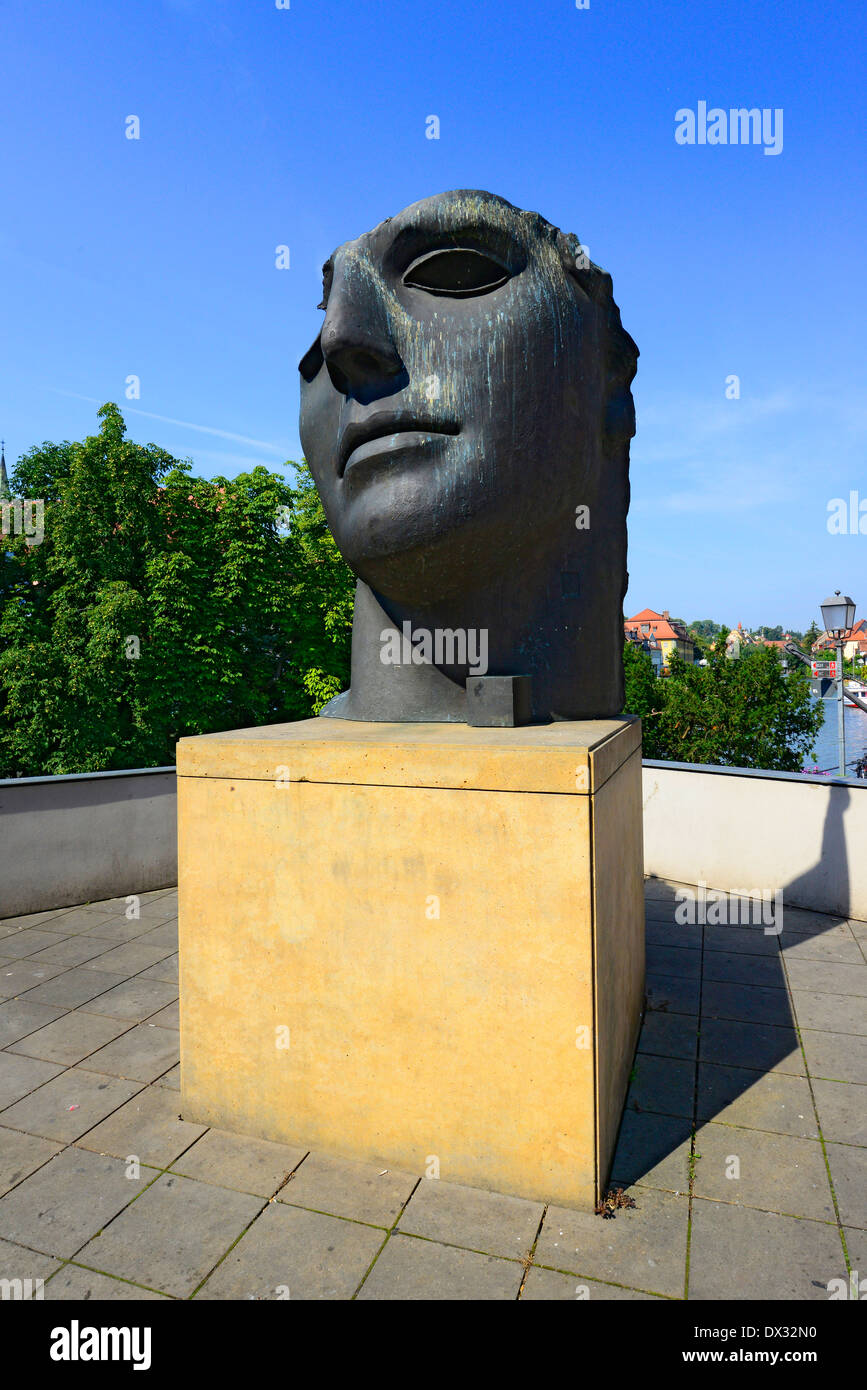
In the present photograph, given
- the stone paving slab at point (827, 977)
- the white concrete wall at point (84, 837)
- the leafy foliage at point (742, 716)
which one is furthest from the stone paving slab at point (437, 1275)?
the leafy foliage at point (742, 716)

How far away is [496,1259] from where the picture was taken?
286 cm

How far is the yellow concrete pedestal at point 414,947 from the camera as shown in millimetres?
3180

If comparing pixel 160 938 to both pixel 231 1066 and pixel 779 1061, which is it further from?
pixel 779 1061

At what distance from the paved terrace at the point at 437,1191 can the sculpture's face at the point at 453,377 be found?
9.64 ft

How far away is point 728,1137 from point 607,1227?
3.16ft

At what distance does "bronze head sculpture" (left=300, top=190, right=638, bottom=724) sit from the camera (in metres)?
3.77

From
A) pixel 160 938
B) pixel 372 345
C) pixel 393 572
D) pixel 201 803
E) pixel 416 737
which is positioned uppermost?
pixel 372 345

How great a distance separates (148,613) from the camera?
20000mm

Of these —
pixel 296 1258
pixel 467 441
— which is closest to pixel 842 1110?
pixel 296 1258

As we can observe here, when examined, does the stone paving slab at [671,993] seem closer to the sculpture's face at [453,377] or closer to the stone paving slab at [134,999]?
the sculpture's face at [453,377]

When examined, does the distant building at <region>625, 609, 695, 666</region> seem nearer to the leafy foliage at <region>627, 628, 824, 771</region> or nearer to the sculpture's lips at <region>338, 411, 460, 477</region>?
the leafy foliage at <region>627, 628, 824, 771</region>

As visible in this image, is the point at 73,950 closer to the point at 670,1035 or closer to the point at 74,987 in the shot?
the point at 74,987

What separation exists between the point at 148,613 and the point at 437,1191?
18773mm

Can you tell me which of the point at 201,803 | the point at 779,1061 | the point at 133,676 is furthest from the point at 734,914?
the point at 133,676
